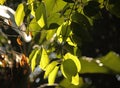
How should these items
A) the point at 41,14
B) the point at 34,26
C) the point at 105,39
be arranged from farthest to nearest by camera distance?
the point at 105,39 → the point at 34,26 → the point at 41,14

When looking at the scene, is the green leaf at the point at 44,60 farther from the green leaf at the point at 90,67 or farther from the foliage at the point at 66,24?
the green leaf at the point at 90,67

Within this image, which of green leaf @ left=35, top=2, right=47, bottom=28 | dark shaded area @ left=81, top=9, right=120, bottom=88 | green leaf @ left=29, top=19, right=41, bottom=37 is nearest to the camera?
green leaf @ left=35, top=2, right=47, bottom=28

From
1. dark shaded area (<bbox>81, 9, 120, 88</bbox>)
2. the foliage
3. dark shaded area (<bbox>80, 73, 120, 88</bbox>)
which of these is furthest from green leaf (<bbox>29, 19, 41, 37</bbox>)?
dark shaded area (<bbox>81, 9, 120, 88</bbox>)

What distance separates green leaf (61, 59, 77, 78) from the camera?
1.06 metres

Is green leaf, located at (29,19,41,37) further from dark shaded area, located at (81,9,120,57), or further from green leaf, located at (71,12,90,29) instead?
dark shaded area, located at (81,9,120,57)

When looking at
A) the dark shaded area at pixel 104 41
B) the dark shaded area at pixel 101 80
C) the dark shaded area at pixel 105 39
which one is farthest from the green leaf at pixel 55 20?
the dark shaded area at pixel 105 39

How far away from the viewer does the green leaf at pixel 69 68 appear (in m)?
1.06

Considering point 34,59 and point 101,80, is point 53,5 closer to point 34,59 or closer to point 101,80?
point 34,59

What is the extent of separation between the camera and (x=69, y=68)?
1066 mm

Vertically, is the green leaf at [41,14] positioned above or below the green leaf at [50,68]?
above

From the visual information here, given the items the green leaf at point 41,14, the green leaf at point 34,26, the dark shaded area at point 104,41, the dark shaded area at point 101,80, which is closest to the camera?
the green leaf at point 41,14

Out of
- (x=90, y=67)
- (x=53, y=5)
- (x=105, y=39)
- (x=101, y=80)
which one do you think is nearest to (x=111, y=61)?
(x=90, y=67)

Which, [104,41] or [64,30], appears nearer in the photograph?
[64,30]

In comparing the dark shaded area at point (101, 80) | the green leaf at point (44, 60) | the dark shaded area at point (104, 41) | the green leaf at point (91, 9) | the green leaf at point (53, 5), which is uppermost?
the green leaf at point (53, 5)
